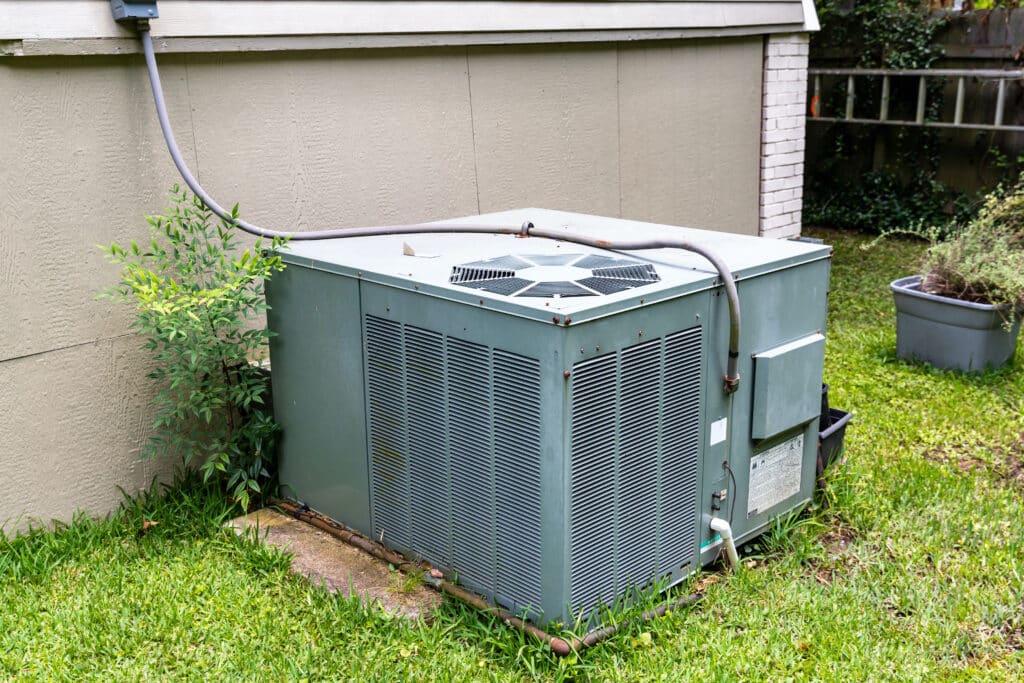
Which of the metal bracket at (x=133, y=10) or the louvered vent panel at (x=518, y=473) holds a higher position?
the metal bracket at (x=133, y=10)

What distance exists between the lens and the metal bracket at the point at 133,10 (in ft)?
11.2

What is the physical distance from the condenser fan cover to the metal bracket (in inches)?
55.3

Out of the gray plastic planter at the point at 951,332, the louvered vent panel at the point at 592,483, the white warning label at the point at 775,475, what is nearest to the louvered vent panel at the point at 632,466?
the louvered vent panel at the point at 592,483

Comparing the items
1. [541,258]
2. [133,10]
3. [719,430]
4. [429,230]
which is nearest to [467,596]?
[719,430]

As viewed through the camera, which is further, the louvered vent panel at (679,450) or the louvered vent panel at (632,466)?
the louvered vent panel at (679,450)

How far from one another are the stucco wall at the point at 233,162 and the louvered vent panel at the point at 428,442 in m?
1.21

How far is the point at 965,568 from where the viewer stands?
11.3 feet

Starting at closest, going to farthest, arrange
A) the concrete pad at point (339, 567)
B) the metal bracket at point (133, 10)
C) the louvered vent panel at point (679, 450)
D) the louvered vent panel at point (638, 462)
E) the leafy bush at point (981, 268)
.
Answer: the louvered vent panel at point (638, 462) < the louvered vent panel at point (679, 450) < the concrete pad at point (339, 567) < the metal bracket at point (133, 10) < the leafy bush at point (981, 268)

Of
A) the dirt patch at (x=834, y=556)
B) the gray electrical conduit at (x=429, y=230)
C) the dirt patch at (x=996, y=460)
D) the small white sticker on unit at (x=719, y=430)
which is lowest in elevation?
the dirt patch at (x=834, y=556)

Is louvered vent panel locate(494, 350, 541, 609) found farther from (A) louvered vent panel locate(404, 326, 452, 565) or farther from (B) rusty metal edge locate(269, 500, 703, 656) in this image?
(A) louvered vent panel locate(404, 326, 452, 565)

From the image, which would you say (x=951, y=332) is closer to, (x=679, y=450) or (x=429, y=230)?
(x=679, y=450)

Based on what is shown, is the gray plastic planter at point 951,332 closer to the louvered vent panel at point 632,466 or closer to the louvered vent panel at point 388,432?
the louvered vent panel at point 632,466

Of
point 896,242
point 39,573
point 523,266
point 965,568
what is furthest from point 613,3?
point 896,242

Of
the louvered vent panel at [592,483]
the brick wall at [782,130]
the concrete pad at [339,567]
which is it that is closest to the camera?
the louvered vent panel at [592,483]
